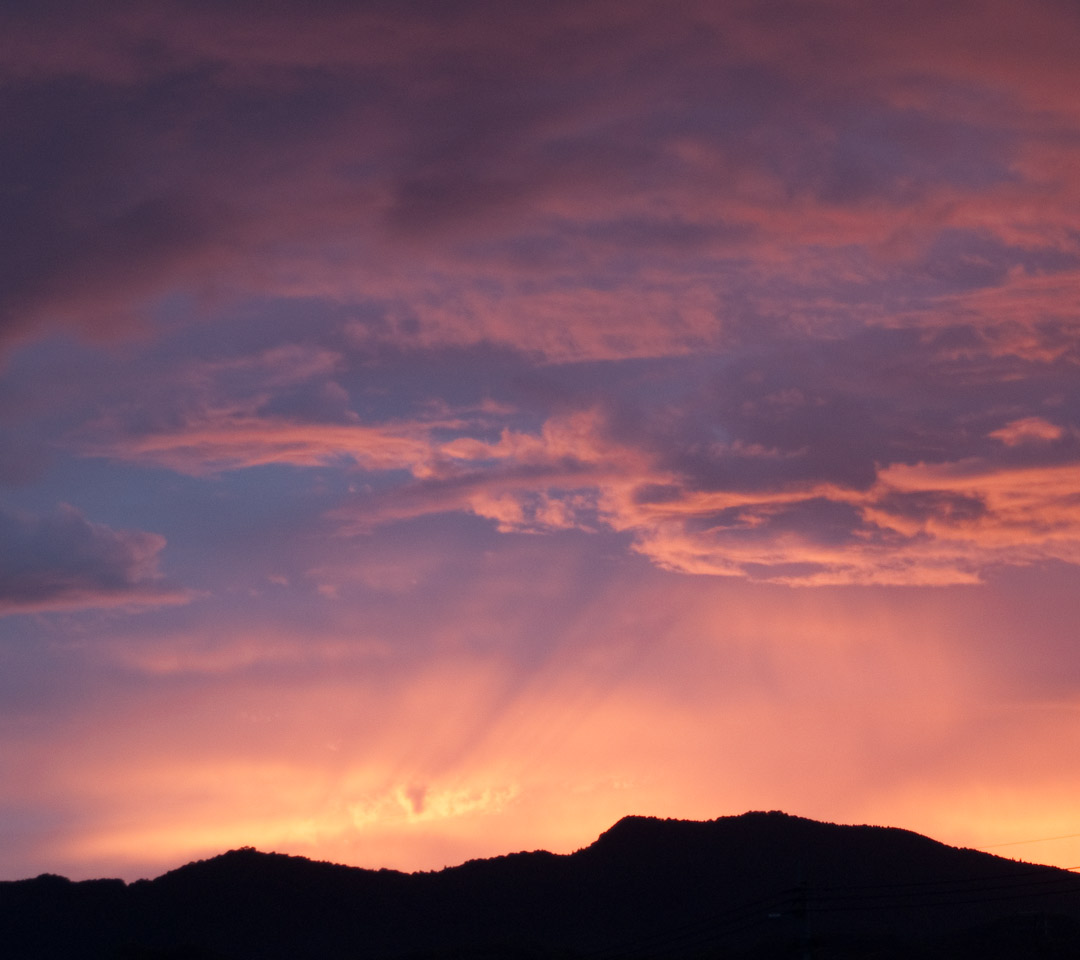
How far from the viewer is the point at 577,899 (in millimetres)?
102000

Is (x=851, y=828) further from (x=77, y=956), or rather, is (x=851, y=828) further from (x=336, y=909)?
(x=77, y=956)

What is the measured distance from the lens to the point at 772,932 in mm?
91875

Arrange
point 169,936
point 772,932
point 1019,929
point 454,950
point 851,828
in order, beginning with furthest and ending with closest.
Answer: point 851,828, point 169,936, point 772,932, point 454,950, point 1019,929

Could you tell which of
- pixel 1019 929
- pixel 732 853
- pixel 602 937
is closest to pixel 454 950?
pixel 602 937

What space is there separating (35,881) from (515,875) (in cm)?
3994

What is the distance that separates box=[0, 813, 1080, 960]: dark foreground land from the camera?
95.1m

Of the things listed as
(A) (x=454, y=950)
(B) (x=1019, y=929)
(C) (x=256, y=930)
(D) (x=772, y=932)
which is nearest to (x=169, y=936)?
(C) (x=256, y=930)

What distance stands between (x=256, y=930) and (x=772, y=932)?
38.9 metres

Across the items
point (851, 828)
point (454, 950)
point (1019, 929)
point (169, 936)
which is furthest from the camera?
point (851, 828)

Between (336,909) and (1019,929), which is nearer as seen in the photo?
(1019,929)

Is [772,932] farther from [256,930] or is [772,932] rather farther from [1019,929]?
[256,930]

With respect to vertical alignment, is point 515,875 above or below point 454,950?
above

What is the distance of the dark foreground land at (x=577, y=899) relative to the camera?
9506 cm

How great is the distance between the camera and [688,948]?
94.1 meters
